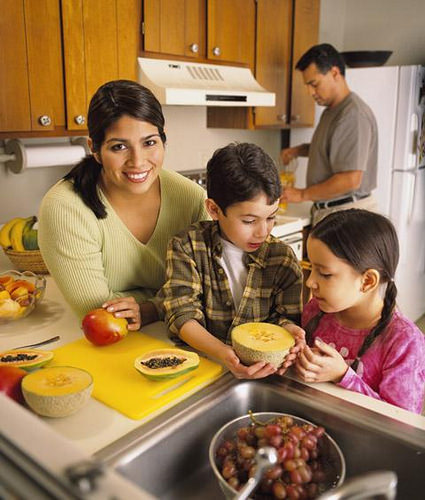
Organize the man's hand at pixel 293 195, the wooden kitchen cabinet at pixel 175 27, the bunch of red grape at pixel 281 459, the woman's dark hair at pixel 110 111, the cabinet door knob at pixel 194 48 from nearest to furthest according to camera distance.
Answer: the bunch of red grape at pixel 281 459 < the woman's dark hair at pixel 110 111 < the wooden kitchen cabinet at pixel 175 27 < the cabinet door knob at pixel 194 48 < the man's hand at pixel 293 195

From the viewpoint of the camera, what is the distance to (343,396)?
105 cm

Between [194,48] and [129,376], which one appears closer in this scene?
[129,376]

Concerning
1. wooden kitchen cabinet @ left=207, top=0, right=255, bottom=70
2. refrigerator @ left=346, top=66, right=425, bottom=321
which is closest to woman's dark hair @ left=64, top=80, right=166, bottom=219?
wooden kitchen cabinet @ left=207, top=0, right=255, bottom=70

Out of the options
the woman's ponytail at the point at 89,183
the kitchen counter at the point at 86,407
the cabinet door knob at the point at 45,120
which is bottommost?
the kitchen counter at the point at 86,407

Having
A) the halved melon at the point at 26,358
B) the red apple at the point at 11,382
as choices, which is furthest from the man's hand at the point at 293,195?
the red apple at the point at 11,382

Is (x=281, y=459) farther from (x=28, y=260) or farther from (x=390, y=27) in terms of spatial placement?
(x=390, y=27)

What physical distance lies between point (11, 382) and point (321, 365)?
1.94ft

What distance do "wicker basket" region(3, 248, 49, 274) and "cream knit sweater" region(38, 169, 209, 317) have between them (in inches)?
18.7

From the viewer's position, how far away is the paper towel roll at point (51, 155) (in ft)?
7.17

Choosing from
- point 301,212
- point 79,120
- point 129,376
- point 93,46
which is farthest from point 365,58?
point 129,376

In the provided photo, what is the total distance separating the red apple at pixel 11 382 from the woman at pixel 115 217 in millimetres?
325

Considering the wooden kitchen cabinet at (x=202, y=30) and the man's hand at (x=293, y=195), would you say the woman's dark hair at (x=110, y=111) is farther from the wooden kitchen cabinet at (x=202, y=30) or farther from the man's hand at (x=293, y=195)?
the man's hand at (x=293, y=195)

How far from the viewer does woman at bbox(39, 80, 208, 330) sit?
52.6 inches

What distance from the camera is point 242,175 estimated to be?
3.98ft
